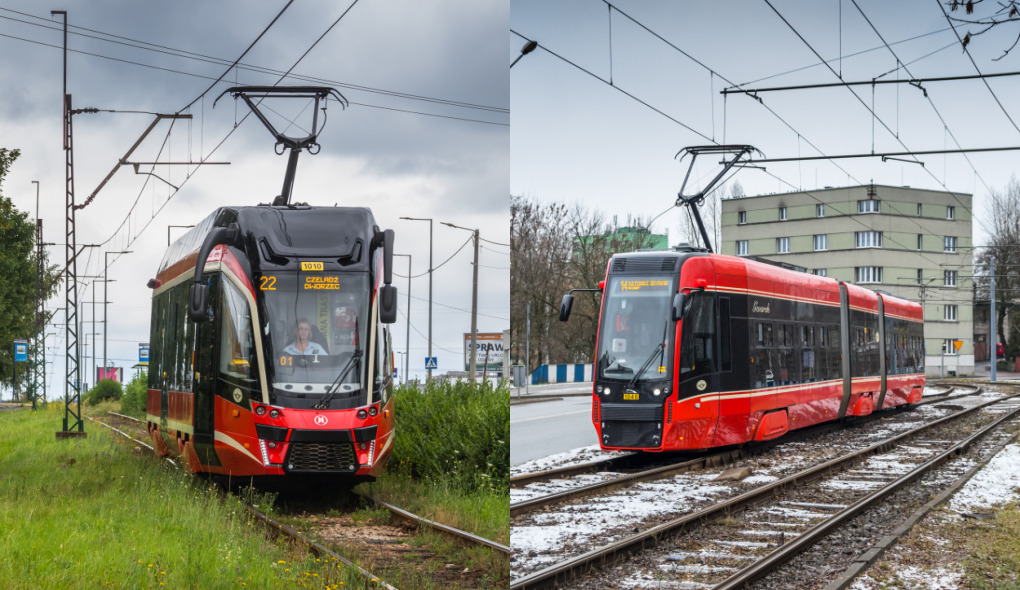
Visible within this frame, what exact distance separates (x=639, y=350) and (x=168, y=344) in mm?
7387

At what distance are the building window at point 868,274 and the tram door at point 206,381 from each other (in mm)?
71547

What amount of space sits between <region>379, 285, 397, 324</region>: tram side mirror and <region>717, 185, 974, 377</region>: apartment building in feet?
228

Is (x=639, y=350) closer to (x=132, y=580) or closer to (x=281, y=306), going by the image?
(x=281, y=306)

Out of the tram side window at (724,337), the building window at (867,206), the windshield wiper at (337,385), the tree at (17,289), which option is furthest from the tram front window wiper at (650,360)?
the building window at (867,206)

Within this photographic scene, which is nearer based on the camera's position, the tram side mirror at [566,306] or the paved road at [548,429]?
the tram side mirror at [566,306]

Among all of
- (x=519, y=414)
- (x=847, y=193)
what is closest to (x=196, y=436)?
(x=519, y=414)

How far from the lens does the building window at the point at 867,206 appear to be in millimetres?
79562

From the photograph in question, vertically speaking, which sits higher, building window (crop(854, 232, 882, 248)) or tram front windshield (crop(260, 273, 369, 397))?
building window (crop(854, 232, 882, 248))

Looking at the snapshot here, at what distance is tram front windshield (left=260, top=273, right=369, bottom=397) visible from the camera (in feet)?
42.7

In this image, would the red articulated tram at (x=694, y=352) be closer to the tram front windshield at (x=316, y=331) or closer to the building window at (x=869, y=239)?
the tram front windshield at (x=316, y=331)

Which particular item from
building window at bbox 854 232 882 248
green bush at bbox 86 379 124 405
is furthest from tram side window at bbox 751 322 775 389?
building window at bbox 854 232 882 248

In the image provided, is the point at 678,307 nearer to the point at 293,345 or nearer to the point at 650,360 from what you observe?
the point at 650,360

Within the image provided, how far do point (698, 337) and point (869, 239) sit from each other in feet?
223

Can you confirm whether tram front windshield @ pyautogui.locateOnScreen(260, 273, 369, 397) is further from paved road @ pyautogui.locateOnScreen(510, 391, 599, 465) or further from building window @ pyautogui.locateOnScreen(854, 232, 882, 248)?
building window @ pyautogui.locateOnScreen(854, 232, 882, 248)
